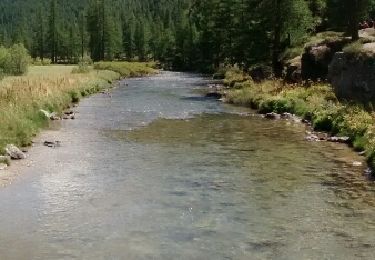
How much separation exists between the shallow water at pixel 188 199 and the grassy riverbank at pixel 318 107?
4.61 feet

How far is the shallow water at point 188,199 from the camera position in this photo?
554 inches

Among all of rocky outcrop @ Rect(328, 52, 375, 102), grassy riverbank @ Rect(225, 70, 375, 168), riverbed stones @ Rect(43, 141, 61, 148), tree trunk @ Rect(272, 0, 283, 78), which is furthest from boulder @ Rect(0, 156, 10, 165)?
tree trunk @ Rect(272, 0, 283, 78)

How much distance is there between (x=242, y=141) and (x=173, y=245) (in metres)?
16.8

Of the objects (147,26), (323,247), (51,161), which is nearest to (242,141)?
(51,161)

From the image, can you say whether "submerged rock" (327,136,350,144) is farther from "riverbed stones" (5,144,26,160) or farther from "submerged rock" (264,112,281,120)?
"riverbed stones" (5,144,26,160)

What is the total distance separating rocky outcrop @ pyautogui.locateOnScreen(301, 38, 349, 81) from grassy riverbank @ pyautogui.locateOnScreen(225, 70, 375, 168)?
9.14 ft

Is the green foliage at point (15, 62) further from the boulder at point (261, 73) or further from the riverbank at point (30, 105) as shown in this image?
the boulder at point (261, 73)

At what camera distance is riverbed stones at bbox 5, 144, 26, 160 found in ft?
Result: 79.7

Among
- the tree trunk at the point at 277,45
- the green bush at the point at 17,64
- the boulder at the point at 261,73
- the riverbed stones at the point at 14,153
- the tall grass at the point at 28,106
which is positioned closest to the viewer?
the riverbed stones at the point at 14,153

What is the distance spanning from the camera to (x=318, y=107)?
3691 centimetres

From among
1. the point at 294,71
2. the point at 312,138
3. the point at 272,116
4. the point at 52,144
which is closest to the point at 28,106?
the point at 52,144

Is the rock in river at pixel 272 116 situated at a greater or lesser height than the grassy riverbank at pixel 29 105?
lesser

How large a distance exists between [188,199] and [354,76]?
875 inches

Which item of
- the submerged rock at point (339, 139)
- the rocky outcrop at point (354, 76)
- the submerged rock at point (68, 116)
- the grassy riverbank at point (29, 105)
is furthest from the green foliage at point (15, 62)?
the submerged rock at point (339, 139)
